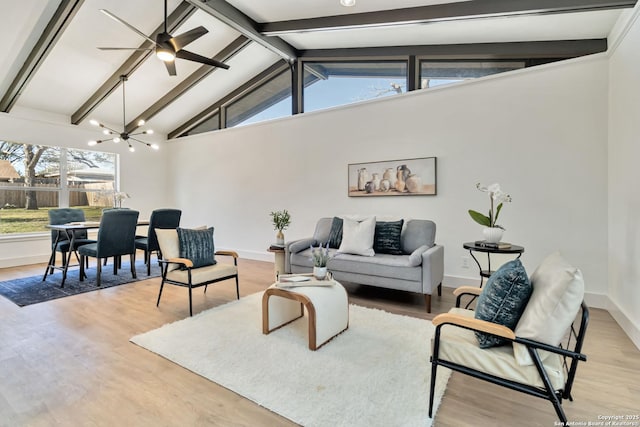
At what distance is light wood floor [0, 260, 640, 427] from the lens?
1649 mm

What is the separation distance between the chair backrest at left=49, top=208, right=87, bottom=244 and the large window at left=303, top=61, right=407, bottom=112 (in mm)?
4306

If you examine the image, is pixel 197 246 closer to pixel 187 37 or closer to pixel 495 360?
pixel 187 37

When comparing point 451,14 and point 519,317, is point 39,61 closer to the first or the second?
point 451,14

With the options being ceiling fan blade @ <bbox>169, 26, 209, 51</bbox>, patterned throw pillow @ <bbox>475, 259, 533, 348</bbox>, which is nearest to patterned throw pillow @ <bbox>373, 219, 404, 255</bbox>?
patterned throw pillow @ <bbox>475, 259, 533, 348</bbox>

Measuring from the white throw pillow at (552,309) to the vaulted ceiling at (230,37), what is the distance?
9.50 feet

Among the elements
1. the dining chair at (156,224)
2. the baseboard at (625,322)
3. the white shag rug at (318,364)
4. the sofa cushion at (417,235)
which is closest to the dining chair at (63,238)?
the dining chair at (156,224)

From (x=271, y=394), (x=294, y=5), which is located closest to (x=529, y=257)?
(x=271, y=394)

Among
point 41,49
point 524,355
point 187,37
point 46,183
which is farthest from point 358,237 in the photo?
point 46,183

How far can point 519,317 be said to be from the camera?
5.05 ft

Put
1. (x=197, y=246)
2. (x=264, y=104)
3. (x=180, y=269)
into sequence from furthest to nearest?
(x=264, y=104), (x=197, y=246), (x=180, y=269)

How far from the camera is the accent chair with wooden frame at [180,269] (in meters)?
3.10

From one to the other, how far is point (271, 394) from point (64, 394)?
49.5 inches

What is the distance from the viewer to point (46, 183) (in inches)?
235

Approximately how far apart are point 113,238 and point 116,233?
0.08m
